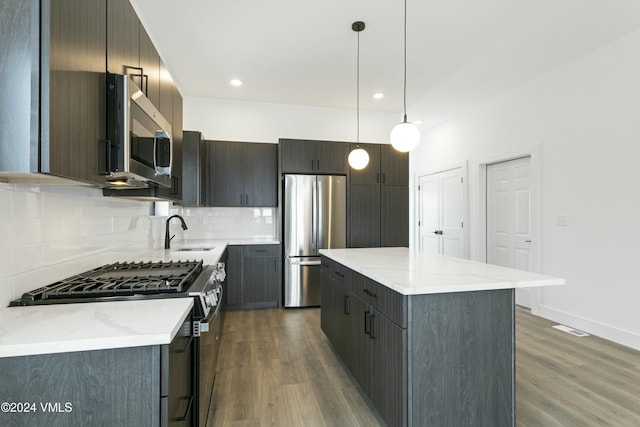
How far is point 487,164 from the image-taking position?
4852mm

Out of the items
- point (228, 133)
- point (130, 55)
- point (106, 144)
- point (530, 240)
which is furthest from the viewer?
point (228, 133)

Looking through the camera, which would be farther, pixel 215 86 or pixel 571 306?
pixel 215 86

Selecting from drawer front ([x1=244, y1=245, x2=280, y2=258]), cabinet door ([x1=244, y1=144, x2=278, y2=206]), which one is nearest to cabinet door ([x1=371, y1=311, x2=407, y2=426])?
drawer front ([x1=244, y1=245, x2=280, y2=258])

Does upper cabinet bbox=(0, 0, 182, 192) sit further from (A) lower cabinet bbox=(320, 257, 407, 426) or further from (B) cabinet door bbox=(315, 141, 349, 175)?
(B) cabinet door bbox=(315, 141, 349, 175)

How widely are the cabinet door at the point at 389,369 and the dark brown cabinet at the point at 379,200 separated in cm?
263

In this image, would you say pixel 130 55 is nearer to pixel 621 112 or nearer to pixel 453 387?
pixel 453 387

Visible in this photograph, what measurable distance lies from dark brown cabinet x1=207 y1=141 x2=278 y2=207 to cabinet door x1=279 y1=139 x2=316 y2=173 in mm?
283

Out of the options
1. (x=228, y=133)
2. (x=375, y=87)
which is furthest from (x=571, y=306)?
(x=228, y=133)

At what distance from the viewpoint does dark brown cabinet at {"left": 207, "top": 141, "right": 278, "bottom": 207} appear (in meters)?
4.40

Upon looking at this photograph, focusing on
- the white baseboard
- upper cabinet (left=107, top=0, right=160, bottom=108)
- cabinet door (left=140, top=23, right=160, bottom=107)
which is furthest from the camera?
the white baseboard

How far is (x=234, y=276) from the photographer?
4.17 meters

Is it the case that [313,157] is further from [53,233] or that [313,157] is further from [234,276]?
[53,233]

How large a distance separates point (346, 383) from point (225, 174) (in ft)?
10.2

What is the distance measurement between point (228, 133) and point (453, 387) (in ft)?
14.0
